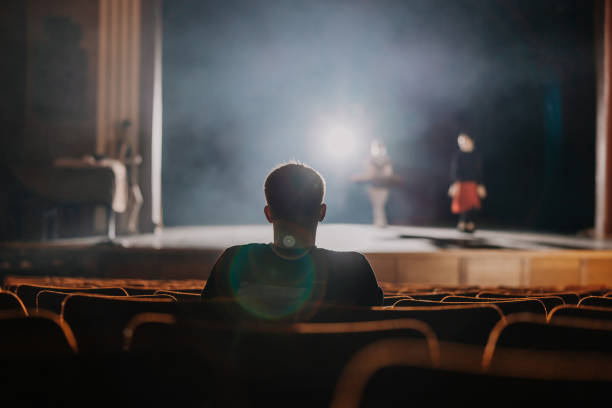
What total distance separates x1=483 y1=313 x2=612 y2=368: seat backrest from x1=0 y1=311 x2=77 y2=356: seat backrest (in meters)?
0.68

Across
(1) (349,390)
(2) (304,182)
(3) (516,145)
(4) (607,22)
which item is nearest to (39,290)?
(2) (304,182)

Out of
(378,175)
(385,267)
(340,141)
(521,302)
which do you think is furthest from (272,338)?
(340,141)

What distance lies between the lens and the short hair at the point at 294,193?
50.0 inches

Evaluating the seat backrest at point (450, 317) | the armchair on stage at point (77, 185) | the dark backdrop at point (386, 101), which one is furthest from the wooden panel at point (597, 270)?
the dark backdrop at point (386, 101)

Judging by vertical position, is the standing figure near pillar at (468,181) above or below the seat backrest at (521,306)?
above

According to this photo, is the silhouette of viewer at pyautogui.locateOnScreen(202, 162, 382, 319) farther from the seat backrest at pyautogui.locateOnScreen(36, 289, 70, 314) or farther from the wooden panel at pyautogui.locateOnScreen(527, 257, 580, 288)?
the wooden panel at pyautogui.locateOnScreen(527, 257, 580, 288)

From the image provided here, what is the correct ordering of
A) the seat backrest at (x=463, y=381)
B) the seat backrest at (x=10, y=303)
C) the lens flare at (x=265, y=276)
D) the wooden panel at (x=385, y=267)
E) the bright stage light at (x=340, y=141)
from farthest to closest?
the bright stage light at (x=340, y=141), the wooden panel at (x=385, y=267), the lens flare at (x=265, y=276), the seat backrest at (x=10, y=303), the seat backrest at (x=463, y=381)

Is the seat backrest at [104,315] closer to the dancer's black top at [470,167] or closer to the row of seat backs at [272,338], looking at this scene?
the row of seat backs at [272,338]

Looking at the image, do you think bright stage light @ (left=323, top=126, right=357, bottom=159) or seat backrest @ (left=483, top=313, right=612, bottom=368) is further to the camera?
bright stage light @ (left=323, top=126, right=357, bottom=159)

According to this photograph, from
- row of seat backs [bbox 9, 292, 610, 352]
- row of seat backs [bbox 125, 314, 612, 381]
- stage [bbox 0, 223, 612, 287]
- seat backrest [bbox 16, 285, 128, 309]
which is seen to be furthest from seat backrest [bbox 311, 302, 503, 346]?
stage [bbox 0, 223, 612, 287]

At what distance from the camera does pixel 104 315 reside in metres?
0.90

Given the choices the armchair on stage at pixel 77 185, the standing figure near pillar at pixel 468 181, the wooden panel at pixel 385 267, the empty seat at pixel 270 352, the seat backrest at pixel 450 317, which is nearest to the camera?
the empty seat at pixel 270 352

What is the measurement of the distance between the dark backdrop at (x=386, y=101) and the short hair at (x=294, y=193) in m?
7.99

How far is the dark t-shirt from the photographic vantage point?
3.85ft
